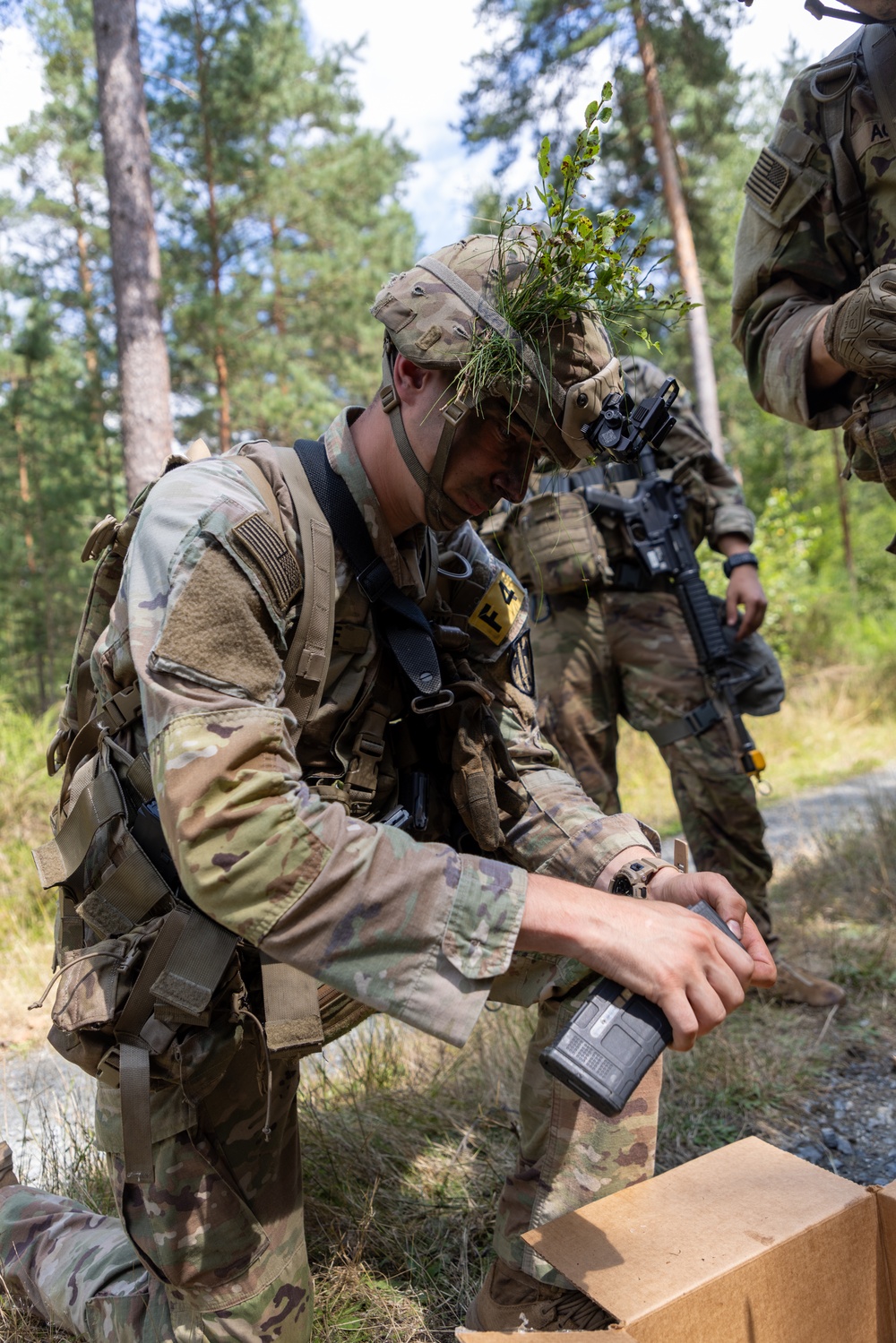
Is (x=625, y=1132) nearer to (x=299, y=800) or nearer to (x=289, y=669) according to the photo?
(x=299, y=800)

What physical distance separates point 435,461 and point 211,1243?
157 centimetres

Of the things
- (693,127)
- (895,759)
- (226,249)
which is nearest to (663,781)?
(895,759)

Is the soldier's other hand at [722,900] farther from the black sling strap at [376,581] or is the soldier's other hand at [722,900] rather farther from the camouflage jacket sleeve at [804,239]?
the camouflage jacket sleeve at [804,239]

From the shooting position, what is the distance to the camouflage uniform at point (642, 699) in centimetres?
377

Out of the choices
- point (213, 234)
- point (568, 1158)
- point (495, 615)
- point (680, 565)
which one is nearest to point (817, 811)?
point (680, 565)

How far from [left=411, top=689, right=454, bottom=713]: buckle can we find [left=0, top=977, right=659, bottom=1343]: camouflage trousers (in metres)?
0.66

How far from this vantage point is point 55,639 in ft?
48.2

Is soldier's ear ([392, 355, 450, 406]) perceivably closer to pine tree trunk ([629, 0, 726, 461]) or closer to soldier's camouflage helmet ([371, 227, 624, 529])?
soldier's camouflage helmet ([371, 227, 624, 529])

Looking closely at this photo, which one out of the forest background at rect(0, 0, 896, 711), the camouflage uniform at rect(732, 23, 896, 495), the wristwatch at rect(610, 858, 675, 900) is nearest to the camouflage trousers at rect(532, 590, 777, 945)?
the camouflage uniform at rect(732, 23, 896, 495)

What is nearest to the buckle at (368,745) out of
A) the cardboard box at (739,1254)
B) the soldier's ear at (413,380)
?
the soldier's ear at (413,380)

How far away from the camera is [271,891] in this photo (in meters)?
1.42

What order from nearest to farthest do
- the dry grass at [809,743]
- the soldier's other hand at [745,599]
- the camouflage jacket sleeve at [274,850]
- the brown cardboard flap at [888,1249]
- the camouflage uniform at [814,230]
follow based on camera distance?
the camouflage jacket sleeve at [274,850], the brown cardboard flap at [888,1249], the camouflage uniform at [814,230], the soldier's other hand at [745,599], the dry grass at [809,743]

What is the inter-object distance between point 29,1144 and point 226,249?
40.0 feet

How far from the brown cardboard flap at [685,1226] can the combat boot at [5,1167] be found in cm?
156
